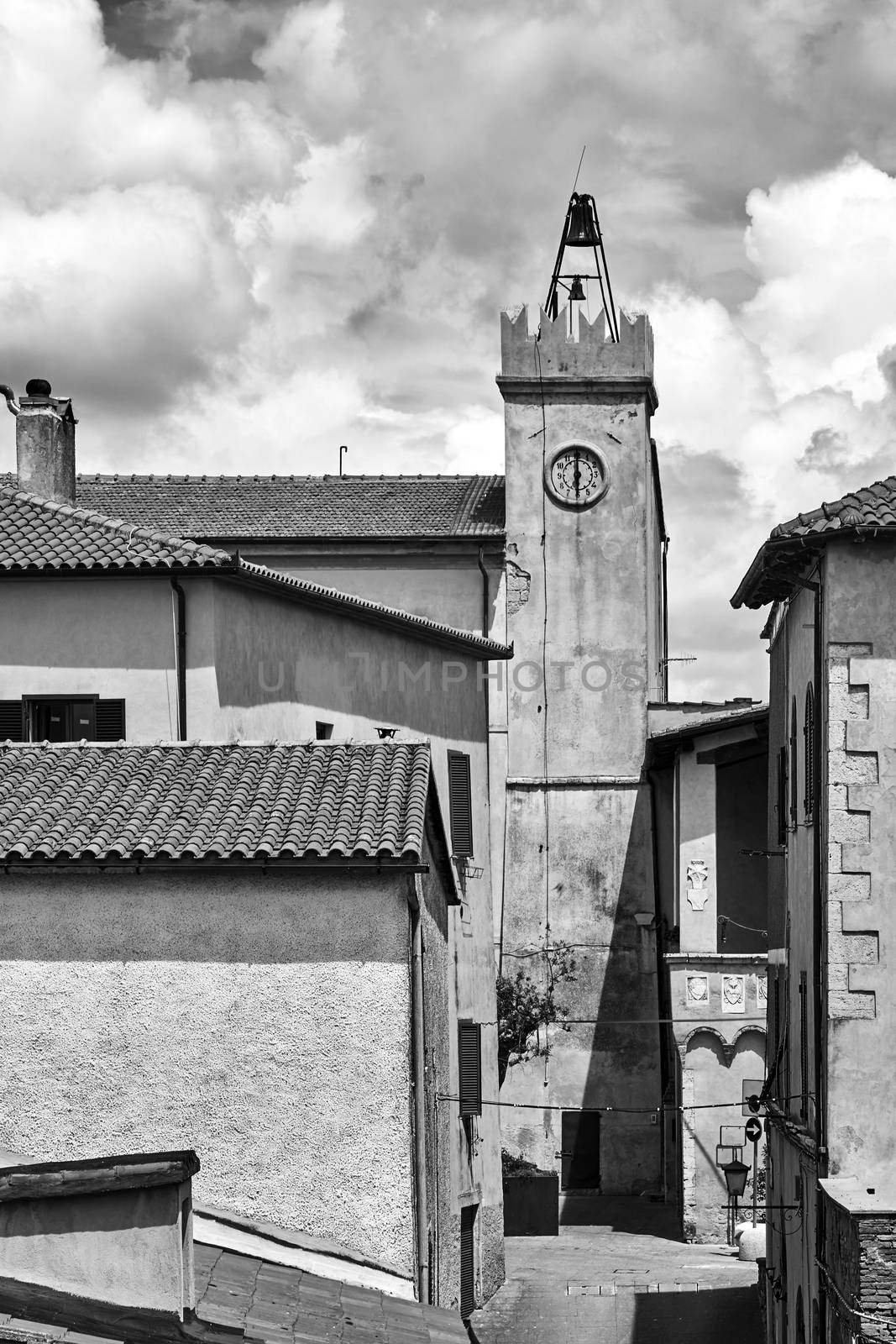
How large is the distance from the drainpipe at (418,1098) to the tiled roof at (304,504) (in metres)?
28.0

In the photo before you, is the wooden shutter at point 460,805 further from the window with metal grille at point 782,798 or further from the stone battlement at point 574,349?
the stone battlement at point 574,349

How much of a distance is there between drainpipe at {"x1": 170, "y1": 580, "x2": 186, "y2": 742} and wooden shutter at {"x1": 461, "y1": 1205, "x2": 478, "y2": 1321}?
9.51 metres

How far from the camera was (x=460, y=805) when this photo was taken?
105ft

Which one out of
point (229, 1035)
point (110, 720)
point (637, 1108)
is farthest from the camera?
point (637, 1108)

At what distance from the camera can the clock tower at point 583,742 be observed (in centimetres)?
4228

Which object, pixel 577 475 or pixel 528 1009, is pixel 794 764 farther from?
pixel 577 475

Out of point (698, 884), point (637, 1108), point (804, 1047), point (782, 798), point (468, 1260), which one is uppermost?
point (782, 798)

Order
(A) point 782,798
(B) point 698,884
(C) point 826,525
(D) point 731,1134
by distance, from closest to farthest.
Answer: (C) point 826,525 < (A) point 782,798 < (D) point 731,1134 < (B) point 698,884

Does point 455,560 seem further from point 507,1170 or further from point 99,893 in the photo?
point 99,893

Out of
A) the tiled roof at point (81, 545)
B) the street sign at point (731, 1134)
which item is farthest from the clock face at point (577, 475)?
the tiled roof at point (81, 545)

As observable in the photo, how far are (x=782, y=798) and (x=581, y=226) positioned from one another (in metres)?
24.8

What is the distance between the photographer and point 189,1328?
9.89 m

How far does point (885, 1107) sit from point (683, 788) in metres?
18.7

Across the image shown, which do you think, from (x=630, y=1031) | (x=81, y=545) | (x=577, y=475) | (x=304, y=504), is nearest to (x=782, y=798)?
(x=81, y=545)
